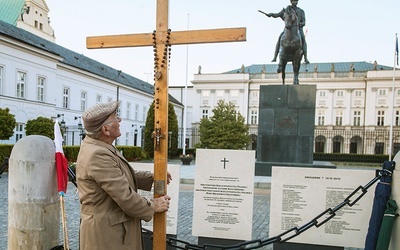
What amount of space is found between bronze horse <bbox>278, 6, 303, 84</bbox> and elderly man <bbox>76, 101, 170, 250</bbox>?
1075 cm

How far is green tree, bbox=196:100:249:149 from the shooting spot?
3519 cm

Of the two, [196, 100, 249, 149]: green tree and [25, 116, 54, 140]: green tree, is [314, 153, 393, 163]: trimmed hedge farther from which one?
[25, 116, 54, 140]: green tree

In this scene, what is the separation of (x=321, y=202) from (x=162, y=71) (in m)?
2.61

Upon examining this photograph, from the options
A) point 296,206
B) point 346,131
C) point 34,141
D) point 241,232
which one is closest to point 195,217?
point 241,232

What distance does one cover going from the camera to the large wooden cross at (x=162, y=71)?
3006 mm

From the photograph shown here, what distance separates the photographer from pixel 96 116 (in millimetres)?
2531

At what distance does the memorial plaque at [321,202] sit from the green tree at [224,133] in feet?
99.8

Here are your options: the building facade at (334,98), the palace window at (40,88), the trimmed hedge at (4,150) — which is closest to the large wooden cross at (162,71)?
the trimmed hedge at (4,150)

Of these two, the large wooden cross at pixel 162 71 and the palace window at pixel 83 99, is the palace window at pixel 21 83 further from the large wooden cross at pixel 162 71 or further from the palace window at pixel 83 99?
the large wooden cross at pixel 162 71

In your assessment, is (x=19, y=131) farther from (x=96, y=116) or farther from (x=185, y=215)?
(x=96, y=116)

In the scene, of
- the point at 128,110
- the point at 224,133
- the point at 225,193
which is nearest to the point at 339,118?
the point at 224,133

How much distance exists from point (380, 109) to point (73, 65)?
160 ft

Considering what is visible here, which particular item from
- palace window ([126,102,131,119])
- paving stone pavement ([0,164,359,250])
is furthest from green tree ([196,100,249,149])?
paving stone pavement ([0,164,359,250])

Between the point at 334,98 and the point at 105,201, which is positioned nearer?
the point at 105,201
